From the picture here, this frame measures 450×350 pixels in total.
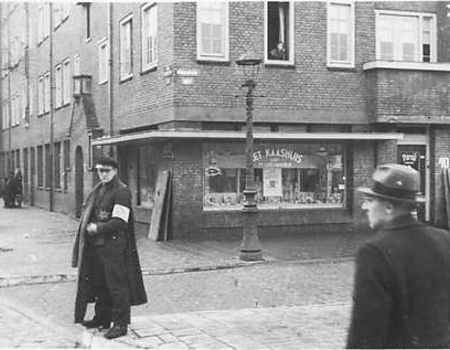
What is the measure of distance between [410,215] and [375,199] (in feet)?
0.60

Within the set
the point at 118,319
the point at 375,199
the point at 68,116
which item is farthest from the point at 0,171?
the point at 375,199

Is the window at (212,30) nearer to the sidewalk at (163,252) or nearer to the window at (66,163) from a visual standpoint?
the sidewalk at (163,252)

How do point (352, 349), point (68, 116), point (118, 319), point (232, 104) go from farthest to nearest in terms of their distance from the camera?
point (68, 116), point (232, 104), point (118, 319), point (352, 349)

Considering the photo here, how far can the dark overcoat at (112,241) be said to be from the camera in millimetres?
7246

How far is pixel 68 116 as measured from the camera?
2850 centimetres

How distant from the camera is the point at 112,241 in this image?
23.8ft

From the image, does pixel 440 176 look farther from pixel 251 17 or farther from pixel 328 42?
pixel 251 17

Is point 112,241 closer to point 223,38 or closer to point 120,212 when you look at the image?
point 120,212

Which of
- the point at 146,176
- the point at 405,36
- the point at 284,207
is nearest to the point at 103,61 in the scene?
the point at 146,176

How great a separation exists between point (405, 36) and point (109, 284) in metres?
14.4

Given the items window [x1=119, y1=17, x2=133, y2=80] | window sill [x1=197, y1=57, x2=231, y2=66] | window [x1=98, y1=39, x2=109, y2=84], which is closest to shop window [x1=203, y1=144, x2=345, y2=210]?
window sill [x1=197, y1=57, x2=231, y2=66]

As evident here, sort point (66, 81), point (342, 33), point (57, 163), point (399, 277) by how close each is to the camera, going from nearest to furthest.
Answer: point (399, 277) < point (342, 33) < point (66, 81) < point (57, 163)

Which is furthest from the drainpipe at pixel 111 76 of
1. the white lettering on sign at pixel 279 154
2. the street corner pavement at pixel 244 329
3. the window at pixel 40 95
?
the street corner pavement at pixel 244 329

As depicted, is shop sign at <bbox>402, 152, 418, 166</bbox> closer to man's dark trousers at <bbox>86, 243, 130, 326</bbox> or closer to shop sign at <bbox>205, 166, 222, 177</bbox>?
shop sign at <bbox>205, 166, 222, 177</bbox>
